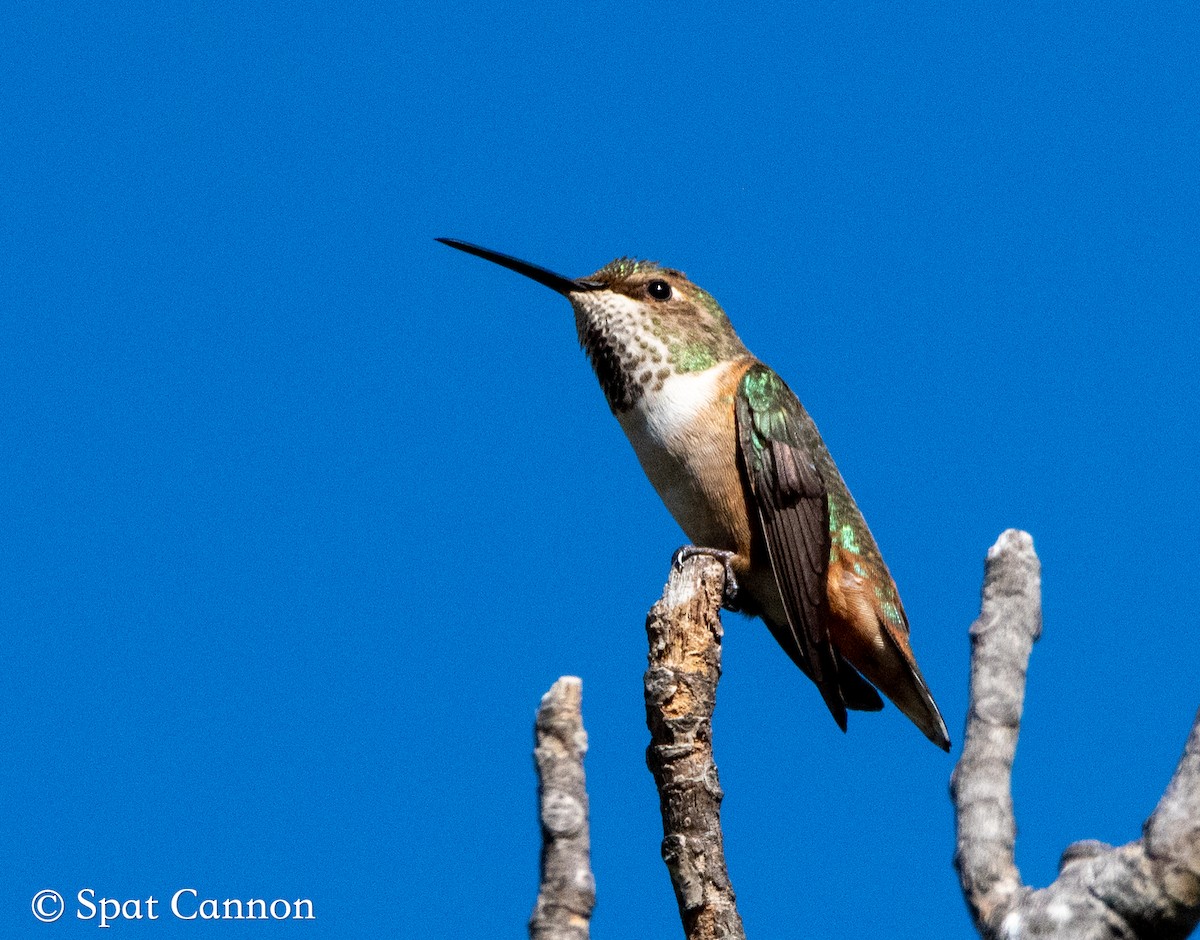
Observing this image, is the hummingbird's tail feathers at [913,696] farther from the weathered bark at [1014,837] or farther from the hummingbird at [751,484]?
the weathered bark at [1014,837]

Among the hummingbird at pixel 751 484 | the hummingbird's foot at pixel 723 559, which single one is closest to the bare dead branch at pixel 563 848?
the hummingbird's foot at pixel 723 559

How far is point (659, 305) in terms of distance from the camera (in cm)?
892

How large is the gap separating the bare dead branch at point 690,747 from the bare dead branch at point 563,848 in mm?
1847

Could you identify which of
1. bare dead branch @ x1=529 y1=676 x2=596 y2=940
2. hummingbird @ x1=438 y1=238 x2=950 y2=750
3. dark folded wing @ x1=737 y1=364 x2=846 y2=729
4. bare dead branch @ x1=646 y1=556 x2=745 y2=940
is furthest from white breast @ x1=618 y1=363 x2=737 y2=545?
bare dead branch @ x1=529 y1=676 x2=596 y2=940

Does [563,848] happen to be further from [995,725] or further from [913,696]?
[913,696]

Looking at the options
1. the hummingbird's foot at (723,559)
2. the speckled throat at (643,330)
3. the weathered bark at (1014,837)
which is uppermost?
the speckled throat at (643,330)

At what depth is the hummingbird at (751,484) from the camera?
8.34 m

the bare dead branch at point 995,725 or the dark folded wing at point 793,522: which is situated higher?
the dark folded wing at point 793,522

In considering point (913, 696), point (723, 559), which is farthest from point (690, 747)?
point (913, 696)

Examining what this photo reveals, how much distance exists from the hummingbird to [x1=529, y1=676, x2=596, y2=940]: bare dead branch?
170 inches

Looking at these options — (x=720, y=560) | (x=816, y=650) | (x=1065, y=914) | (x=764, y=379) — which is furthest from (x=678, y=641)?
(x=1065, y=914)

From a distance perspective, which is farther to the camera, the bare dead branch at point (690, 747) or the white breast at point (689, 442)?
the white breast at point (689, 442)

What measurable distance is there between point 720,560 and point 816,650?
99 cm

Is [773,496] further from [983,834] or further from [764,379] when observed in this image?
[983,834]
